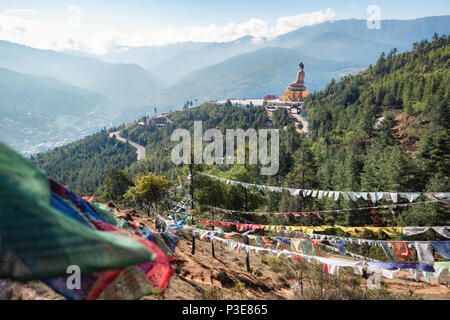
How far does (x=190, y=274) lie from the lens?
1127cm

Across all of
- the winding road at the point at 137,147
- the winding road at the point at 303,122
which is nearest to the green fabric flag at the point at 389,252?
the winding road at the point at 303,122

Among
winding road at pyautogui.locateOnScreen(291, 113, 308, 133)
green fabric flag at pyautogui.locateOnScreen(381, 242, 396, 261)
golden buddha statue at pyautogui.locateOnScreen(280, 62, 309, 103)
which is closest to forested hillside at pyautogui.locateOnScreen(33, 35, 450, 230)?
winding road at pyautogui.locateOnScreen(291, 113, 308, 133)

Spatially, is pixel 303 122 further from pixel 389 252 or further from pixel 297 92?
pixel 389 252

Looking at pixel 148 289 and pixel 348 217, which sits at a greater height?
pixel 148 289

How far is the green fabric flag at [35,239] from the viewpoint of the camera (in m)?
2.69

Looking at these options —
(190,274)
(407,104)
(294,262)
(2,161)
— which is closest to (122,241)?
(2,161)

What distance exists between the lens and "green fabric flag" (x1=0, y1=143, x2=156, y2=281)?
2689 mm

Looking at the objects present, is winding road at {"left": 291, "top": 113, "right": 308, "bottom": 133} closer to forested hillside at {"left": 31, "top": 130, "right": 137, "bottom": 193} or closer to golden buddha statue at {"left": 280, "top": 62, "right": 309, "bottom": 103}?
golden buddha statue at {"left": 280, "top": 62, "right": 309, "bottom": 103}

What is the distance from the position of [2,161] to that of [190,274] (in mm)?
9980

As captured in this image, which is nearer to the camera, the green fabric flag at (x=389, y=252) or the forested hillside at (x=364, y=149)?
the green fabric flag at (x=389, y=252)

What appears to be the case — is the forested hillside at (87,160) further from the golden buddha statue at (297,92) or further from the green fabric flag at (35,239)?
the green fabric flag at (35,239)

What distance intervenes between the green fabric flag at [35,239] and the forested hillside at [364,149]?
2000 cm
